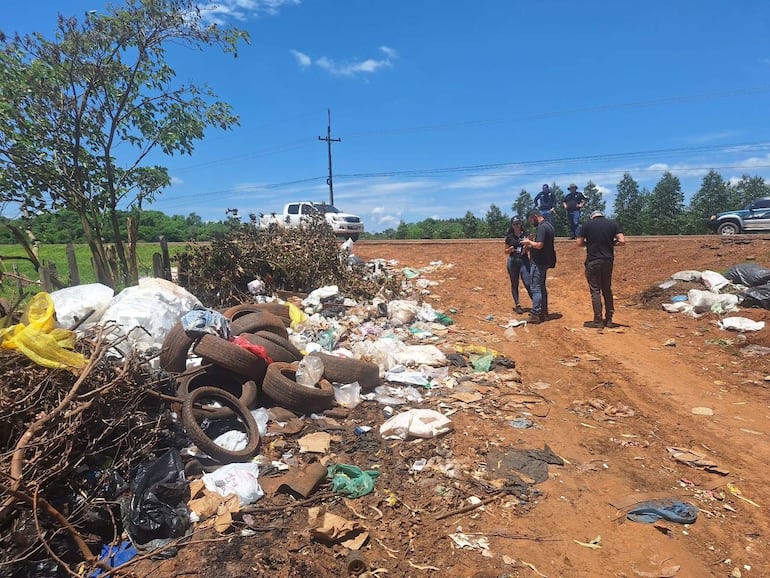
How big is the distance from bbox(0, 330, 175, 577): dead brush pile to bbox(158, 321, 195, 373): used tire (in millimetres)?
1008

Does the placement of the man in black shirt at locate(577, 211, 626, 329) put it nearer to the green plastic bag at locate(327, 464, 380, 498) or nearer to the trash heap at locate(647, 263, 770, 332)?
the trash heap at locate(647, 263, 770, 332)

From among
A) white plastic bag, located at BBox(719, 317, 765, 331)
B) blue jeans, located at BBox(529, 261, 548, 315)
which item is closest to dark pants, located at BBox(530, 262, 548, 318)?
blue jeans, located at BBox(529, 261, 548, 315)

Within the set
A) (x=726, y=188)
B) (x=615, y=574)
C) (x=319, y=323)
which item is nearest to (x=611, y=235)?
(x=319, y=323)

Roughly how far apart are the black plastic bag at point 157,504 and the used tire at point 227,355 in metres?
1.37

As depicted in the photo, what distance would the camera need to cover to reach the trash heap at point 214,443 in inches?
115

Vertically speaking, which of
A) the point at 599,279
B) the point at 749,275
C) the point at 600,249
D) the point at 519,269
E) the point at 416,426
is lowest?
the point at 416,426

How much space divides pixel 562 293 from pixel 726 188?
49213 millimetres

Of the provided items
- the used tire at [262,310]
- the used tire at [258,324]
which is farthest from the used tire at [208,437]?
the used tire at [262,310]

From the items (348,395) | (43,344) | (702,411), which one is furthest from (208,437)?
(702,411)

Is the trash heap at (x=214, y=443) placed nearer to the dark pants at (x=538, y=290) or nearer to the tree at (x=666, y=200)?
the dark pants at (x=538, y=290)

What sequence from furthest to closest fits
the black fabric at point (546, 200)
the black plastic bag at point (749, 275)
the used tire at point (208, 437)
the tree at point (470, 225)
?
the tree at point (470, 225)
the black fabric at point (546, 200)
the black plastic bag at point (749, 275)
the used tire at point (208, 437)

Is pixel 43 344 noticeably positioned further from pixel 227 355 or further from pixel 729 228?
pixel 729 228

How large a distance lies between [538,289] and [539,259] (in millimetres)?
548

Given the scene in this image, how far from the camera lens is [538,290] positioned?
8.41 meters
